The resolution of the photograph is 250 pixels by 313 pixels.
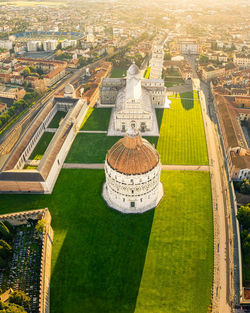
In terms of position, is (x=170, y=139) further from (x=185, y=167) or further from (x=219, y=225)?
(x=219, y=225)

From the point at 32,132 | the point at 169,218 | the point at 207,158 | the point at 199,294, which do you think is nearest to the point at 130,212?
the point at 169,218

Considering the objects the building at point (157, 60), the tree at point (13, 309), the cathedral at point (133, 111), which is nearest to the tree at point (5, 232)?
the tree at point (13, 309)

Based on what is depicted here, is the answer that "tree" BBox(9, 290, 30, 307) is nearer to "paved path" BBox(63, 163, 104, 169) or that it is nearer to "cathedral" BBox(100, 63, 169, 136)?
"paved path" BBox(63, 163, 104, 169)

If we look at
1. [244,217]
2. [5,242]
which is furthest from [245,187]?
[5,242]

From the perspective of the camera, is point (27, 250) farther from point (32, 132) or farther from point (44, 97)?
point (44, 97)

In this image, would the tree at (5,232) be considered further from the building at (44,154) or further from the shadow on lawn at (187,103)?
the shadow on lawn at (187,103)

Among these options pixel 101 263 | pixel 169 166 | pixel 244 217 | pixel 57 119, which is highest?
pixel 57 119
